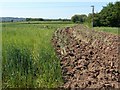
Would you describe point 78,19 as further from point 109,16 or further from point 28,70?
point 28,70

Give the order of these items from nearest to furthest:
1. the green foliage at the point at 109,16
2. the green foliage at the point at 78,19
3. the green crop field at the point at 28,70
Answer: the green crop field at the point at 28,70 → the green foliage at the point at 109,16 → the green foliage at the point at 78,19

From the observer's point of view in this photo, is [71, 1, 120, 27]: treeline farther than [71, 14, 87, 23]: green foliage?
No

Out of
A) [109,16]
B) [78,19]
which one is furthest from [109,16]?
[78,19]

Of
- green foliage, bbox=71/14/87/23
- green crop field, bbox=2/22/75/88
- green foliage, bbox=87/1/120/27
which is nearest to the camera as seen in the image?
green crop field, bbox=2/22/75/88

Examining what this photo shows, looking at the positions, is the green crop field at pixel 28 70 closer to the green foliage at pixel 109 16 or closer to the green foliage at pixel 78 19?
the green foliage at pixel 109 16

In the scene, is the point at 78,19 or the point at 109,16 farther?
the point at 78,19

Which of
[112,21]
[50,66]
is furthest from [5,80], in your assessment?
[112,21]

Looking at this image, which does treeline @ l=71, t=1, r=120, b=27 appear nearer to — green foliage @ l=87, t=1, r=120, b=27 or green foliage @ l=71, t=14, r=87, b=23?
green foliage @ l=87, t=1, r=120, b=27

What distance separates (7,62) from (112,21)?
46474 mm

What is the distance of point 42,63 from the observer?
25.2 ft

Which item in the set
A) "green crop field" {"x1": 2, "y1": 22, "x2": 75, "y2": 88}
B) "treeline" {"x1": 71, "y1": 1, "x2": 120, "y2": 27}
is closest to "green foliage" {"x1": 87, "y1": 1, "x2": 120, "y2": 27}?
"treeline" {"x1": 71, "y1": 1, "x2": 120, "y2": 27}

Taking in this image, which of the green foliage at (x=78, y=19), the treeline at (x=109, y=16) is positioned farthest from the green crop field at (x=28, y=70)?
the green foliage at (x=78, y=19)

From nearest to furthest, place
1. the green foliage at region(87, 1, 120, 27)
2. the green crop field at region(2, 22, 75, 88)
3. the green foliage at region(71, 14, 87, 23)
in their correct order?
1. the green crop field at region(2, 22, 75, 88)
2. the green foliage at region(87, 1, 120, 27)
3. the green foliage at region(71, 14, 87, 23)

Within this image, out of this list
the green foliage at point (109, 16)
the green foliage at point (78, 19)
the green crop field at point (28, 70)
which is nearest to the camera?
the green crop field at point (28, 70)
